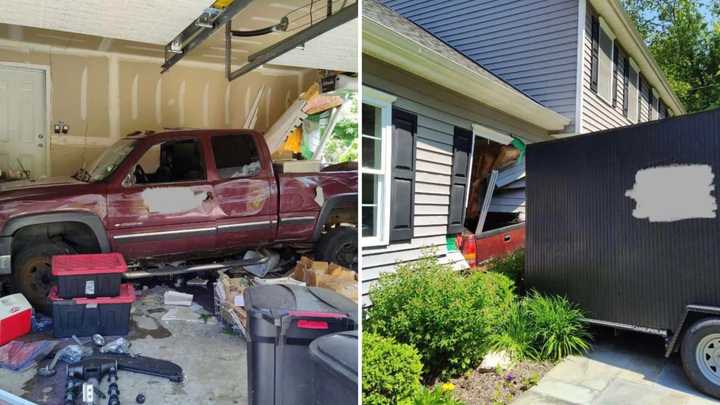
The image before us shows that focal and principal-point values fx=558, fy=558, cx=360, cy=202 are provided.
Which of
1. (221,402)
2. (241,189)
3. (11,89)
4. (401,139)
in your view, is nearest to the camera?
(221,402)

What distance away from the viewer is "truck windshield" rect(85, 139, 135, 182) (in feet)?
15.5

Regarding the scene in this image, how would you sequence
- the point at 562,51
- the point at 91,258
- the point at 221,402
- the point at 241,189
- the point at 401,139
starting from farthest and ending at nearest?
the point at 562,51, the point at 241,189, the point at 91,258, the point at 401,139, the point at 221,402

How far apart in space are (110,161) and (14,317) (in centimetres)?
170

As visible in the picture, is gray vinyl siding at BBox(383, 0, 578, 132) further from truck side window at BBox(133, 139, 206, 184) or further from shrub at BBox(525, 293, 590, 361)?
shrub at BBox(525, 293, 590, 361)

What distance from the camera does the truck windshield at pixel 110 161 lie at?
186 inches

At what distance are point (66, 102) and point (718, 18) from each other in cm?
742

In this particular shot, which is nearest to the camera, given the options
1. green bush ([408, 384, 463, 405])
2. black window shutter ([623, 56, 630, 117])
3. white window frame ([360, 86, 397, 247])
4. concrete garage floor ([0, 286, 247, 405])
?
green bush ([408, 384, 463, 405])

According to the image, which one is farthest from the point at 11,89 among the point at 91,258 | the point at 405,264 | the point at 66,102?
the point at 405,264

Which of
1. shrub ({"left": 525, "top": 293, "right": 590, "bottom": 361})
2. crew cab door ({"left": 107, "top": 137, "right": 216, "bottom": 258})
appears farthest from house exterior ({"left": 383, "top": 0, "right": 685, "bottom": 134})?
shrub ({"left": 525, "top": 293, "right": 590, "bottom": 361})

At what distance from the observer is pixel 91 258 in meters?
4.07

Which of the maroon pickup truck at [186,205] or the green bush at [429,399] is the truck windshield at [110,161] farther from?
the green bush at [429,399]

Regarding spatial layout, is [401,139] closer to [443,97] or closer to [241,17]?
[443,97]

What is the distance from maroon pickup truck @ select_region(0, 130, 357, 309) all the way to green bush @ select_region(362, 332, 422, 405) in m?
2.37

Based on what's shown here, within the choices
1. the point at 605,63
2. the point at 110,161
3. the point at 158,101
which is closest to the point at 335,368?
the point at 110,161
